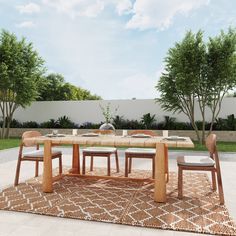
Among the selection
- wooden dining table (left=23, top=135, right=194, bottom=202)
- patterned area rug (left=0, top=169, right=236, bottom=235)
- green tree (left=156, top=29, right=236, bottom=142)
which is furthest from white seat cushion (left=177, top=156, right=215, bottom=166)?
green tree (left=156, top=29, right=236, bottom=142)

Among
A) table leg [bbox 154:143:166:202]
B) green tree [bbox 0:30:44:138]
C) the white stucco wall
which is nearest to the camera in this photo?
table leg [bbox 154:143:166:202]

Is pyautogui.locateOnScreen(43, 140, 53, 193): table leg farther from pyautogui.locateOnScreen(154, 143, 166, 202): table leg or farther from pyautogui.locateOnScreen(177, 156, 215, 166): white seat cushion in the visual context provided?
pyautogui.locateOnScreen(177, 156, 215, 166): white seat cushion

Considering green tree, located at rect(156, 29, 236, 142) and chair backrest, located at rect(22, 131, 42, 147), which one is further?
green tree, located at rect(156, 29, 236, 142)

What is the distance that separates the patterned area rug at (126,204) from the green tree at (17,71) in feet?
26.0

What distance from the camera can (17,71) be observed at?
10727mm

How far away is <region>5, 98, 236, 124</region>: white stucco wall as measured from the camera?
1123 centimetres

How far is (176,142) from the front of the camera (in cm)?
298

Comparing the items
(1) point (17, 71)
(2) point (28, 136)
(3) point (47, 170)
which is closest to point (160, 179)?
(3) point (47, 170)

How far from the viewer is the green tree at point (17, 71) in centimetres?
1065

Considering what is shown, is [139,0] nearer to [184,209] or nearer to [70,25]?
[70,25]

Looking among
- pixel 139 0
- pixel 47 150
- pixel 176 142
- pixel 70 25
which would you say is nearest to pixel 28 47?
pixel 70 25

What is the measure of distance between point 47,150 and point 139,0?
5009mm

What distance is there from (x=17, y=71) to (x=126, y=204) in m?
9.45

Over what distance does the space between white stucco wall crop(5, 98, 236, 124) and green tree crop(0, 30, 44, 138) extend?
1.31 meters
